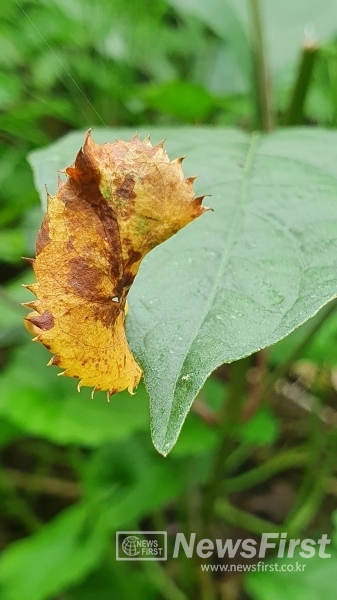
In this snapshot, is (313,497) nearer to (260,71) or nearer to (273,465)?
(273,465)

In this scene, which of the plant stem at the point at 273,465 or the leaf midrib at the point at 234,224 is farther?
the plant stem at the point at 273,465

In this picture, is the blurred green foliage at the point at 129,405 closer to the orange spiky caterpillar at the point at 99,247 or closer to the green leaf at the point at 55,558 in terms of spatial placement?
the green leaf at the point at 55,558

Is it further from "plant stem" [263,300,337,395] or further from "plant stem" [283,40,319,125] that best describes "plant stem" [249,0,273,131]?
"plant stem" [263,300,337,395]

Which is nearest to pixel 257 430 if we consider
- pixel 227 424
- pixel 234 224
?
pixel 227 424

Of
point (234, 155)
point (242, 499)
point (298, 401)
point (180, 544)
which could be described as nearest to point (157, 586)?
point (180, 544)

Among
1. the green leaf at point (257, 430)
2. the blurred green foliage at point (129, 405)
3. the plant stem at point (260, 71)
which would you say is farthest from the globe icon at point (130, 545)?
the plant stem at point (260, 71)

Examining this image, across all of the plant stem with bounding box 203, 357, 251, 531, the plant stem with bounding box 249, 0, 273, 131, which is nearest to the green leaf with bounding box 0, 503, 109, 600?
the plant stem with bounding box 203, 357, 251, 531
